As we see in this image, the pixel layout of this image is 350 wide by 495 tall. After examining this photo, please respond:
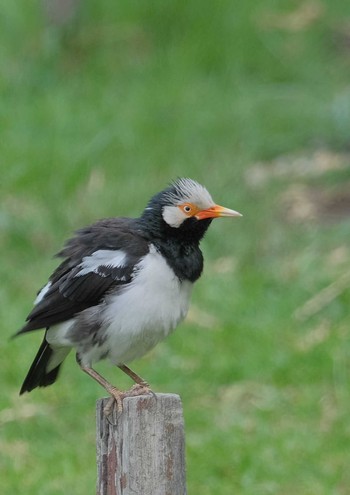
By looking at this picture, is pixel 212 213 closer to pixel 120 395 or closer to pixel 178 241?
pixel 178 241

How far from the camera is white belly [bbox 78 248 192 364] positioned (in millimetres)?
4816

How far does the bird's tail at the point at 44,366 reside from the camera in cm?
530

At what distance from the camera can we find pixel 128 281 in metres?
4.94

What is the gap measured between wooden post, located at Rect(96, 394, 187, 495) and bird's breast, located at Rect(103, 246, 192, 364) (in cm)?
87

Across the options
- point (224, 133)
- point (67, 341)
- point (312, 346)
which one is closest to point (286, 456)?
point (312, 346)

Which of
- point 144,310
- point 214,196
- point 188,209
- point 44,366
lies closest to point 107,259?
point 144,310

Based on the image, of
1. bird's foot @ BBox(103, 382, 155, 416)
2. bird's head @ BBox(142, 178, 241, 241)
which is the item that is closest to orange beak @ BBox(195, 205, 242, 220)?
bird's head @ BBox(142, 178, 241, 241)

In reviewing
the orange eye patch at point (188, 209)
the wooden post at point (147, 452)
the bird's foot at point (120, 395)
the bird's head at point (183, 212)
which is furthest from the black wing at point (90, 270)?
the wooden post at point (147, 452)

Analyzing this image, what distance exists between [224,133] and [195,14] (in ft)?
7.42

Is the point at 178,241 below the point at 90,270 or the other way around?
the other way around

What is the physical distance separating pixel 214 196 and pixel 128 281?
5.01m

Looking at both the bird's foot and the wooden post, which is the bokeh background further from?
the wooden post

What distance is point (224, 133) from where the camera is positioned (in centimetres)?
1118

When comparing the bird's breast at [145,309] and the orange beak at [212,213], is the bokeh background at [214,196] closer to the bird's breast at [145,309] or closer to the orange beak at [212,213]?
the bird's breast at [145,309]
